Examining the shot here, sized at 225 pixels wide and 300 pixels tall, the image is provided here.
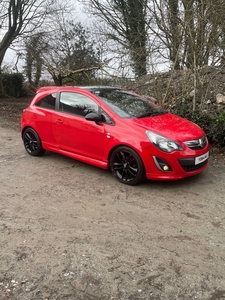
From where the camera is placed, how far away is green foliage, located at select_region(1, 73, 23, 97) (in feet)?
61.5

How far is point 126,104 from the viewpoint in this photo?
17.5ft

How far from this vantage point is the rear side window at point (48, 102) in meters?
5.78

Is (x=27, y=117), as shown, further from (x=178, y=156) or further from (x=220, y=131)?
(x=220, y=131)

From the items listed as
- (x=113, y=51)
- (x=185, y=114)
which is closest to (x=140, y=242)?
(x=185, y=114)

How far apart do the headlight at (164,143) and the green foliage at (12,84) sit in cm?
1637

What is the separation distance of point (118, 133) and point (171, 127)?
0.89 metres

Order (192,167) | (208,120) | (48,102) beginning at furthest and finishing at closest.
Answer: (208,120), (48,102), (192,167)

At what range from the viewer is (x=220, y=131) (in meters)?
6.50

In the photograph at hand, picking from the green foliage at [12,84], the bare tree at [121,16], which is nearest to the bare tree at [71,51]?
the bare tree at [121,16]

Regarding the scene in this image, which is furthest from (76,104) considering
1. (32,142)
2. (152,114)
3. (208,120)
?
(208,120)

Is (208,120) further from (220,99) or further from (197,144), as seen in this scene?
(197,144)

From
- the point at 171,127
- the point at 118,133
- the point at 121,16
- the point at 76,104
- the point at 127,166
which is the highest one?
the point at 121,16

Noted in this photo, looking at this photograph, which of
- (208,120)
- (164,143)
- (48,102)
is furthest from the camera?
(208,120)

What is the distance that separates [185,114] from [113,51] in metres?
4.83
